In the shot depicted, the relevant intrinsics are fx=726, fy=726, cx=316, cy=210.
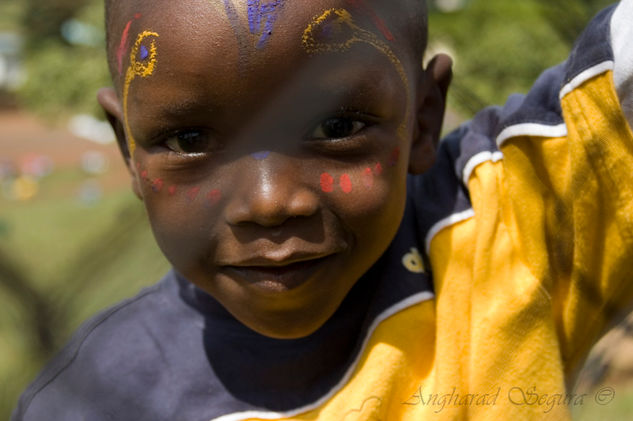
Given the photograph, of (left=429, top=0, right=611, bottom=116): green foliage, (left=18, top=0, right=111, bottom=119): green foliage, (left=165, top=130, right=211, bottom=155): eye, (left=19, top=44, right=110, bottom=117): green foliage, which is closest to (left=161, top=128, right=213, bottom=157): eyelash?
(left=165, top=130, right=211, bottom=155): eye

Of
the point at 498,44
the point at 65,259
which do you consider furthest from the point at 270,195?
the point at 65,259

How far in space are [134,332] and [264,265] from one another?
0.28 meters

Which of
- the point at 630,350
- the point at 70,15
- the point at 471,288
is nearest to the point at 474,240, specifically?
the point at 471,288

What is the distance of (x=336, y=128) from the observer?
2.44 ft

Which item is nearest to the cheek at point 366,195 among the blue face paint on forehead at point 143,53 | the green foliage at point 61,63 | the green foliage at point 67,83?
the blue face paint on forehead at point 143,53

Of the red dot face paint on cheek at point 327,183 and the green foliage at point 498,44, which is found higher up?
the red dot face paint on cheek at point 327,183

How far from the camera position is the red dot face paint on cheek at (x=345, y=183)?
74 cm

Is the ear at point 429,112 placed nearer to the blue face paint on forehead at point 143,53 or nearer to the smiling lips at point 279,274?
the smiling lips at point 279,274

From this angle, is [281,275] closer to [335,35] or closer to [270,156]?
[270,156]

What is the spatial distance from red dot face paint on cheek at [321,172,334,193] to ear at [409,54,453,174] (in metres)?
0.17

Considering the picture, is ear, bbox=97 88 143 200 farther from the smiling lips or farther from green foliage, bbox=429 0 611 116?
green foliage, bbox=429 0 611 116

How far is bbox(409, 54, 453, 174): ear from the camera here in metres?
0.88

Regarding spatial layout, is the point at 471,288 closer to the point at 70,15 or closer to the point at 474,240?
the point at 474,240

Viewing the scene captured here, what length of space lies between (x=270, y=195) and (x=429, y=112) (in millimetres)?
294
